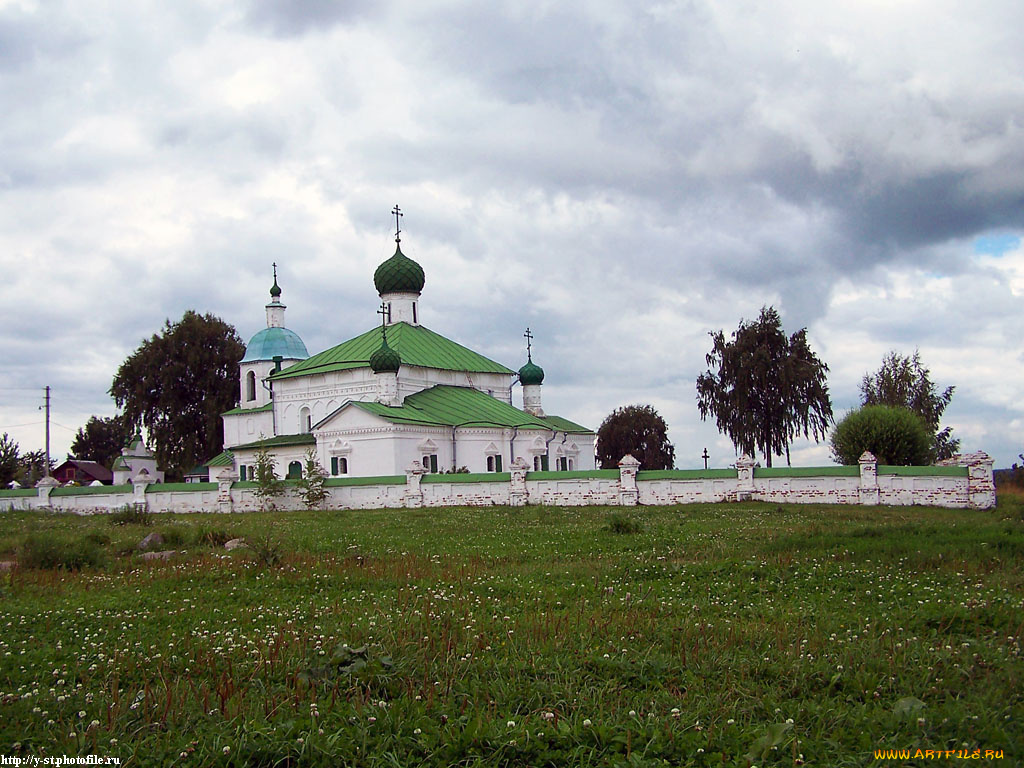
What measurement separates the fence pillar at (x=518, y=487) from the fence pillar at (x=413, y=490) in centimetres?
300

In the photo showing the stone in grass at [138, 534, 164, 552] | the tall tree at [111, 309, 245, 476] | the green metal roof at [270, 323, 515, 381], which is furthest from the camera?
the tall tree at [111, 309, 245, 476]

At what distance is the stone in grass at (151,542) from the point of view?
1513 centimetres

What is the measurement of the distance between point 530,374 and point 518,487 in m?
18.1

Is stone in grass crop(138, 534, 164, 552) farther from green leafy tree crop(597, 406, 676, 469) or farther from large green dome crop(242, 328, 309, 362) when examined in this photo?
green leafy tree crop(597, 406, 676, 469)

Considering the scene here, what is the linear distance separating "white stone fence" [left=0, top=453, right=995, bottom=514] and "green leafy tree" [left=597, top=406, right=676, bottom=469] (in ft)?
110

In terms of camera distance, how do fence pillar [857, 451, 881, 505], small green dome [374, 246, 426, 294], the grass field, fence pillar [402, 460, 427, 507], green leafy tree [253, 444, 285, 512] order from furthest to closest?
small green dome [374, 246, 426, 294], green leafy tree [253, 444, 285, 512], fence pillar [402, 460, 427, 507], fence pillar [857, 451, 881, 505], the grass field

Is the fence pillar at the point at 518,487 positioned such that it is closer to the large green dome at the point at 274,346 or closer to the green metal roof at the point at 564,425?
the green metal roof at the point at 564,425

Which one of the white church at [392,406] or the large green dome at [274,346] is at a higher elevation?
the large green dome at [274,346]

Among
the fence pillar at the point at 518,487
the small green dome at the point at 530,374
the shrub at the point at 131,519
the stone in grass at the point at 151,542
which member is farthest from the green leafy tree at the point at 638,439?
the stone in grass at the point at 151,542

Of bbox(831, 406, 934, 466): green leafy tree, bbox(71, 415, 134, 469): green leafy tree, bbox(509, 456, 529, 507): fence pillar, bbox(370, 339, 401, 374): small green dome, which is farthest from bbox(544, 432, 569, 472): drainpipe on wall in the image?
bbox(71, 415, 134, 469): green leafy tree

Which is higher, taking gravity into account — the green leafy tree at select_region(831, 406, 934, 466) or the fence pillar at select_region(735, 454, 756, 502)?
the green leafy tree at select_region(831, 406, 934, 466)

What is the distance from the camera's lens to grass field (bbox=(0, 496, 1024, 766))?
5.02 meters

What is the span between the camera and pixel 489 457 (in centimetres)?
3700

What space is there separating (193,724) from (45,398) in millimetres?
50759
